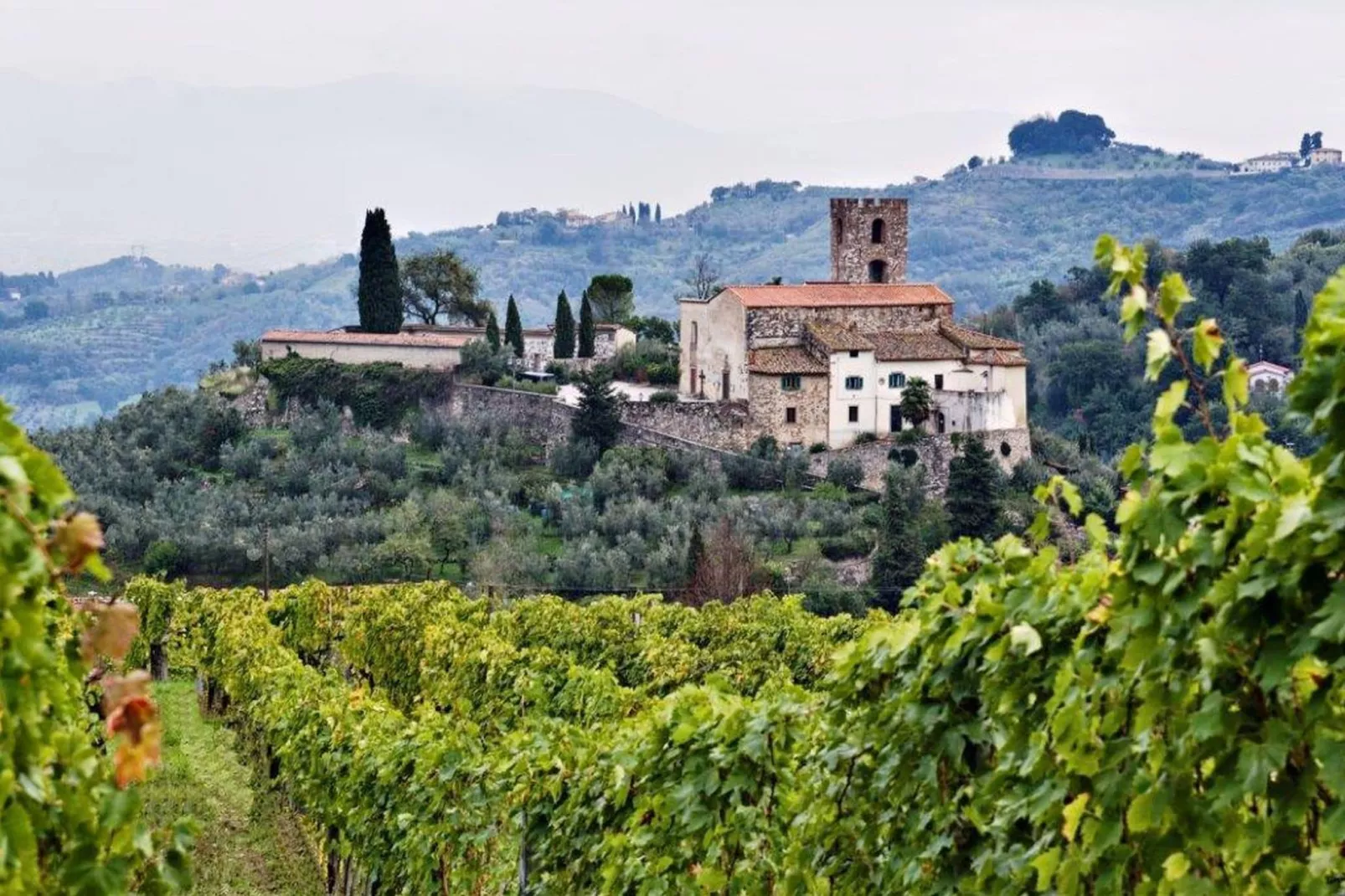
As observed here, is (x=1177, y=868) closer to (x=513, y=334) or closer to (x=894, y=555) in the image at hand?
(x=894, y=555)

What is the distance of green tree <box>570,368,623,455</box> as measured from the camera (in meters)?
44.1

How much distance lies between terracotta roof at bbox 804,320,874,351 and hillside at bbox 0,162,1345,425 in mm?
105327

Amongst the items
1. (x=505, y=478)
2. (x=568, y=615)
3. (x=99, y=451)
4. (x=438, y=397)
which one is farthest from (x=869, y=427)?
(x=568, y=615)

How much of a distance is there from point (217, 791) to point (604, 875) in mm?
9207

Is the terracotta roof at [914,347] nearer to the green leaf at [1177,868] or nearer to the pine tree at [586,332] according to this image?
the pine tree at [586,332]

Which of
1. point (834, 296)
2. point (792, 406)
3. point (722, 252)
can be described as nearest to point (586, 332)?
point (834, 296)

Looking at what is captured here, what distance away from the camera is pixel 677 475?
43250 millimetres

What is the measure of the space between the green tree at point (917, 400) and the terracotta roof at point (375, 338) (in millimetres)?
11277

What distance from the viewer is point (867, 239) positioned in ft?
161

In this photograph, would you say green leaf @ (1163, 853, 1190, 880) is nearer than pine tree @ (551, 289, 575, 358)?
Yes

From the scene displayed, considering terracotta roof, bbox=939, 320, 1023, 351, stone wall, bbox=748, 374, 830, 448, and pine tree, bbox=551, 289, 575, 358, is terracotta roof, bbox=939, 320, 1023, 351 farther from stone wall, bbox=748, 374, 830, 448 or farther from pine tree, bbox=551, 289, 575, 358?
pine tree, bbox=551, 289, 575, 358

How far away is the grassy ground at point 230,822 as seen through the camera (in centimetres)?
1352

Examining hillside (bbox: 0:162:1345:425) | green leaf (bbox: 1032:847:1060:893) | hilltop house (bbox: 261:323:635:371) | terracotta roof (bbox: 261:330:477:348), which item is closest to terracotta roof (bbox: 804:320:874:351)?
hilltop house (bbox: 261:323:635:371)

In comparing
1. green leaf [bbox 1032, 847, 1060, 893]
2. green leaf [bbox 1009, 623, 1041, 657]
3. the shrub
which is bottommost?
the shrub
